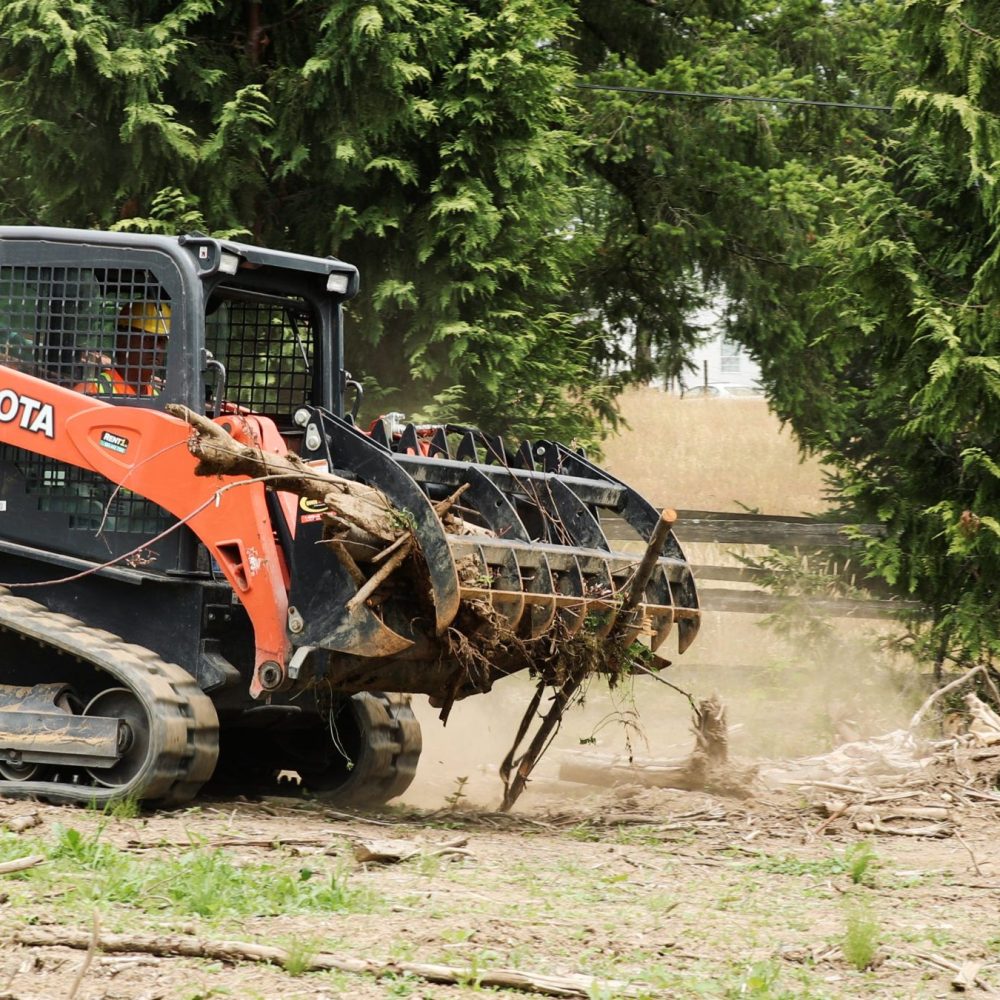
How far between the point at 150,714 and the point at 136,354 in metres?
1.90

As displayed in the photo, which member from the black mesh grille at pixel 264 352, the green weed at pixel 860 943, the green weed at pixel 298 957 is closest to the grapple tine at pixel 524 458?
the black mesh grille at pixel 264 352

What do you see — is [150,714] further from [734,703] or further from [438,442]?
[734,703]

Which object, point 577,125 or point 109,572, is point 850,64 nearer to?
point 577,125

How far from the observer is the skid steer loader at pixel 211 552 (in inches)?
296

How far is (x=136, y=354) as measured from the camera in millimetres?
8312

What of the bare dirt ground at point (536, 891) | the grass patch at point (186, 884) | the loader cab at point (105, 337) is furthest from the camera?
the loader cab at point (105, 337)

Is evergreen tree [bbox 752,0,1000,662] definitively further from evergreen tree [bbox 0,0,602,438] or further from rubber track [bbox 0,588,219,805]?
rubber track [bbox 0,588,219,805]

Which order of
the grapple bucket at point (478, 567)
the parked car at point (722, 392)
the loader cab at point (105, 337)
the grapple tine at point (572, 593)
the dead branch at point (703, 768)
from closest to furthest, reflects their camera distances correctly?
the grapple bucket at point (478, 567) < the grapple tine at point (572, 593) < the loader cab at point (105, 337) < the dead branch at point (703, 768) < the parked car at point (722, 392)

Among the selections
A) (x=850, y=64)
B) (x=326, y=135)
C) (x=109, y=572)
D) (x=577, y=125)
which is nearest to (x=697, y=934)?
(x=109, y=572)

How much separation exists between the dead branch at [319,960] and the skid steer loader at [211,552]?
256 cm

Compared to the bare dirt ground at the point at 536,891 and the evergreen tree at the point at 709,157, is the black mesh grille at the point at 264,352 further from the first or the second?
the evergreen tree at the point at 709,157

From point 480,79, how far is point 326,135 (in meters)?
1.32

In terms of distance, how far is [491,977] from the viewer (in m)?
4.77

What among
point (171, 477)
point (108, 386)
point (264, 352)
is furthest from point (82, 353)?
→ point (264, 352)
